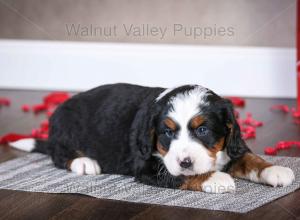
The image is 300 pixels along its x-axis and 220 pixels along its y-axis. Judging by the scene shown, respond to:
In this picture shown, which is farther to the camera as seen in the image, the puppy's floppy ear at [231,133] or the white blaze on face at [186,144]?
the puppy's floppy ear at [231,133]

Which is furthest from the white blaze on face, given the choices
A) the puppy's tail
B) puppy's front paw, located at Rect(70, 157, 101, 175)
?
the puppy's tail

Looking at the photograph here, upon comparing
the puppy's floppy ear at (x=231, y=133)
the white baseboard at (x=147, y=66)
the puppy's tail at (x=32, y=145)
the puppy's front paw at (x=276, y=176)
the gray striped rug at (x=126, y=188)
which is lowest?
the gray striped rug at (x=126, y=188)

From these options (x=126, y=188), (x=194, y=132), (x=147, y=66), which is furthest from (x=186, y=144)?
(x=147, y=66)

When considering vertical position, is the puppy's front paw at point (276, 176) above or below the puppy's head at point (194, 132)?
below

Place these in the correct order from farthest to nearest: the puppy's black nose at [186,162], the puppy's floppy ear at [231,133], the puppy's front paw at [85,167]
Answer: the puppy's front paw at [85,167] → the puppy's floppy ear at [231,133] → the puppy's black nose at [186,162]

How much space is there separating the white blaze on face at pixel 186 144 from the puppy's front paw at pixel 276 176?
0.28m

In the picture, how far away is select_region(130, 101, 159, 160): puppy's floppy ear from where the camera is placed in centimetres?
335

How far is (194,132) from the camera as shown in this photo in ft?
10.6

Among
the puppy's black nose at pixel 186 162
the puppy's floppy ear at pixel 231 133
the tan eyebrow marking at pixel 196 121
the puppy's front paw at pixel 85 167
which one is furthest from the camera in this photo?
the puppy's front paw at pixel 85 167

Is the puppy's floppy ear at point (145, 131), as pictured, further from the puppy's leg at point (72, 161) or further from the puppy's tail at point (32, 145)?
the puppy's tail at point (32, 145)

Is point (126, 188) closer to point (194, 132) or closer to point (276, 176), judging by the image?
point (194, 132)

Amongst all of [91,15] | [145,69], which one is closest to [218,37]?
[145,69]

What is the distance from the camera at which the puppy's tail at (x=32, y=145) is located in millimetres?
4156

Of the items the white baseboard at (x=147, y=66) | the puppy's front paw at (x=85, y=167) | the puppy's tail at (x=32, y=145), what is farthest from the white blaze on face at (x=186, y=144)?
the white baseboard at (x=147, y=66)
